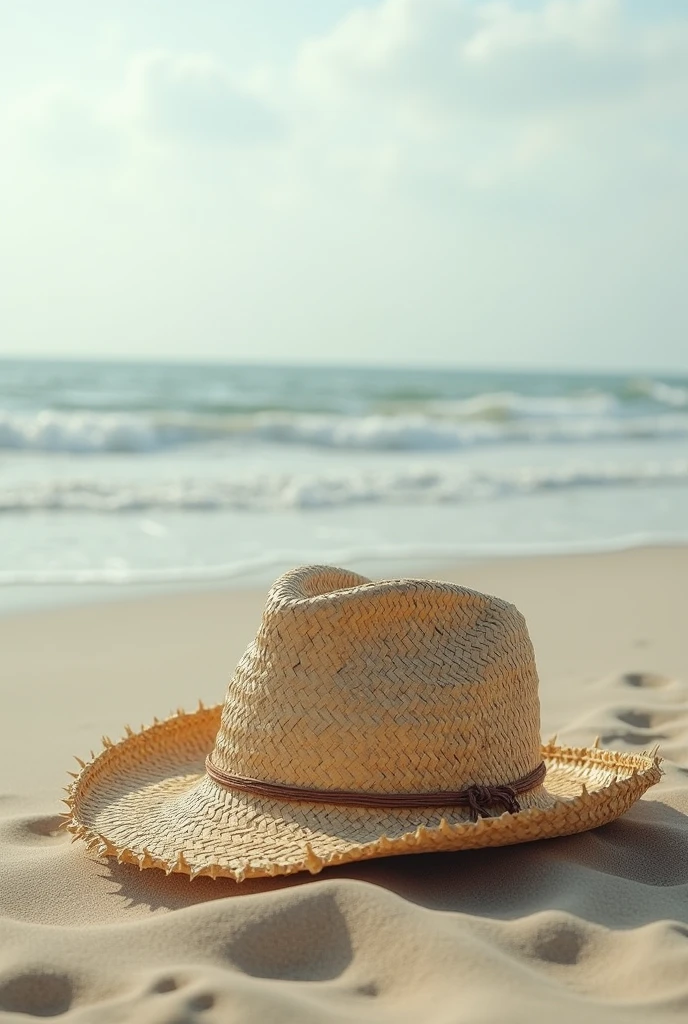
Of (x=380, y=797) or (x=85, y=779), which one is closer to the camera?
(x=380, y=797)

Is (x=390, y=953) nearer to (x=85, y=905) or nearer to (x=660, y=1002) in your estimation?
(x=660, y=1002)

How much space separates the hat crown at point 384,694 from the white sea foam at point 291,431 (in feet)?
39.0

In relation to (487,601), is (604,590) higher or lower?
lower

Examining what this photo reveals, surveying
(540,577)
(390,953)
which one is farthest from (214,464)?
(390,953)

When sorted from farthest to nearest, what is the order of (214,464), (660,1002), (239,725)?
(214,464)
(239,725)
(660,1002)

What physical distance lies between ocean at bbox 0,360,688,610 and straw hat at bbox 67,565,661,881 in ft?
10.1

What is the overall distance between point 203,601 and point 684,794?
3038 millimetres

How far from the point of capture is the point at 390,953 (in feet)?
7.30

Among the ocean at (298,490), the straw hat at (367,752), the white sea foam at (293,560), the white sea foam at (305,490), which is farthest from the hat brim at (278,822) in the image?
the white sea foam at (305,490)

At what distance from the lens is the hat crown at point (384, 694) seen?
2666 millimetres

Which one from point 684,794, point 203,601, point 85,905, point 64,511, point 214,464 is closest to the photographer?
point 85,905

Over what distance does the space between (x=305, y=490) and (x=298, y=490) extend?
0.18ft

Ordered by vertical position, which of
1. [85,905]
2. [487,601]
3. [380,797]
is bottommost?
[85,905]

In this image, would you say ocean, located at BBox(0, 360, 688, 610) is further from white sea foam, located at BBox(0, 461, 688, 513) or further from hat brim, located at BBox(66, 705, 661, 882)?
hat brim, located at BBox(66, 705, 661, 882)
